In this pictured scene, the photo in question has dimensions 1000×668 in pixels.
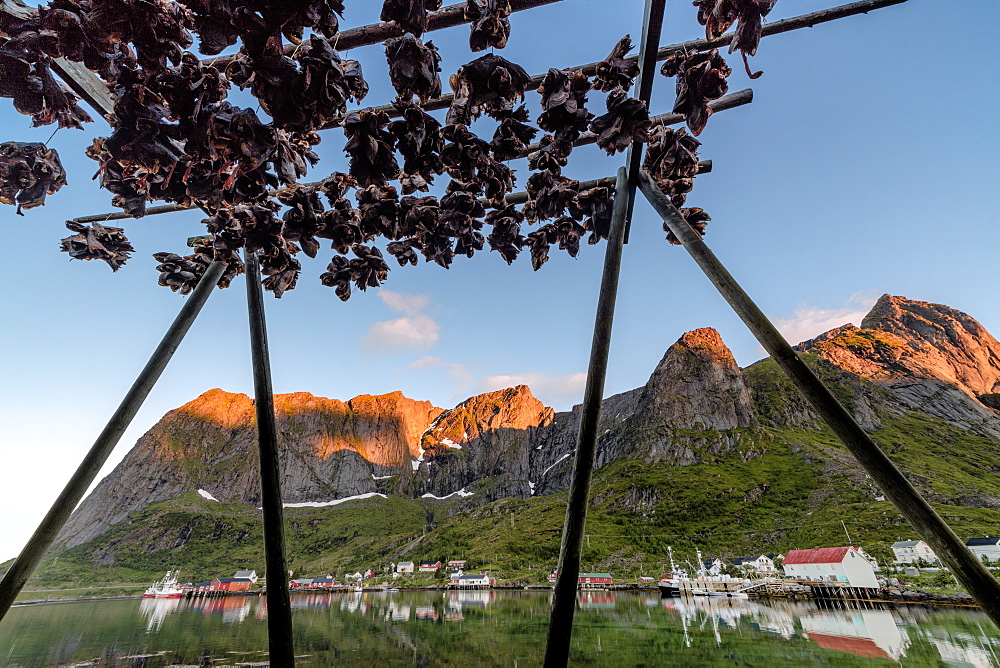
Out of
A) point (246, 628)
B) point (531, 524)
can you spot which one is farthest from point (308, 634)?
point (531, 524)

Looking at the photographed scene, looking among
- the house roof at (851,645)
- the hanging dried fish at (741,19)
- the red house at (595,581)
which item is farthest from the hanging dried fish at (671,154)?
the red house at (595,581)

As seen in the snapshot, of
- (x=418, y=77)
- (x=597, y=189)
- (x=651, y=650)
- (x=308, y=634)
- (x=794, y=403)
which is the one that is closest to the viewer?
(x=418, y=77)

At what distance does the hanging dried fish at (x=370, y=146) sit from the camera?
6.48ft

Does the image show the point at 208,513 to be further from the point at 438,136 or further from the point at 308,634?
the point at 438,136

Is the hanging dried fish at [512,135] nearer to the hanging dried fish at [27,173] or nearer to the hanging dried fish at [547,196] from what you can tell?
the hanging dried fish at [547,196]

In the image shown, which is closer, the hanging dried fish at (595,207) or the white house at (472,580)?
the hanging dried fish at (595,207)

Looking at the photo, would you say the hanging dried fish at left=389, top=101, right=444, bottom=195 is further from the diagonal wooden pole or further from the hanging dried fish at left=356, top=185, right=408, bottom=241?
the diagonal wooden pole

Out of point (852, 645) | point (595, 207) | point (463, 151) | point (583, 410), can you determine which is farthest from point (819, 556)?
point (463, 151)

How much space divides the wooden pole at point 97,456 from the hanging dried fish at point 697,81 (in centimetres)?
308

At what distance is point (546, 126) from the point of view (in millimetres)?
2229

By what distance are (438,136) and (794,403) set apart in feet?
639

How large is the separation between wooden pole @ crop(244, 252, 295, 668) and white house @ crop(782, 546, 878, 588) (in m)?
86.0

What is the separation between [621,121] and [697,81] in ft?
1.22

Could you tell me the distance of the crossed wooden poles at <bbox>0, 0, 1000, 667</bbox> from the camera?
180cm
